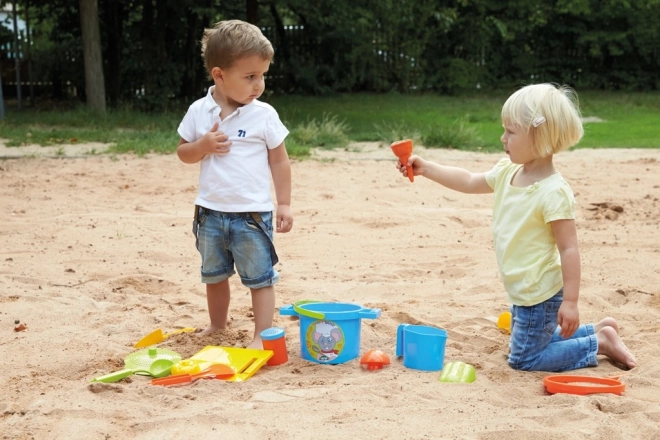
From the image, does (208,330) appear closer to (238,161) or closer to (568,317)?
(238,161)

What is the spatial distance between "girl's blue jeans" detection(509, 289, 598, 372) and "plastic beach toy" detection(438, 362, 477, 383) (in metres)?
0.24

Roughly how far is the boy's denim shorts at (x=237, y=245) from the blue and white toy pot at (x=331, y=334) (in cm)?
25

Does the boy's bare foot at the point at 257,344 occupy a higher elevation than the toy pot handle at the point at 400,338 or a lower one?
lower

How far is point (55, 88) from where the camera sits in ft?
53.1

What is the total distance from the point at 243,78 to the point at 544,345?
61.5 inches

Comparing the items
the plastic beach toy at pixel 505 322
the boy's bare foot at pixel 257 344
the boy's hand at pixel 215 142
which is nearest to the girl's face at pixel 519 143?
the plastic beach toy at pixel 505 322

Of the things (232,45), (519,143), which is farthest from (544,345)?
(232,45)

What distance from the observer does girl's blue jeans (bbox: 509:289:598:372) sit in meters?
3.21

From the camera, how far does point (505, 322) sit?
3736 millimetres

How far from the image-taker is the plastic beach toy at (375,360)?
319 cm

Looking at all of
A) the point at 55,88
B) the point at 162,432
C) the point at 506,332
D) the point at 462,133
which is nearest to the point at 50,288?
the point at 162,432

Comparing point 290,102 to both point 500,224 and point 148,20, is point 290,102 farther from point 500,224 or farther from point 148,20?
point 500,224

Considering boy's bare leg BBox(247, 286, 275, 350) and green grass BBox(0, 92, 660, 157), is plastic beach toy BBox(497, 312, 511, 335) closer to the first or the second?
boy's bare leg BBox(247, 286, 275, 350)

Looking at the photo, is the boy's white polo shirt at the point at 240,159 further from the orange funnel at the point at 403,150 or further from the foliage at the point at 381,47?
the foliage at the point at 381,47
